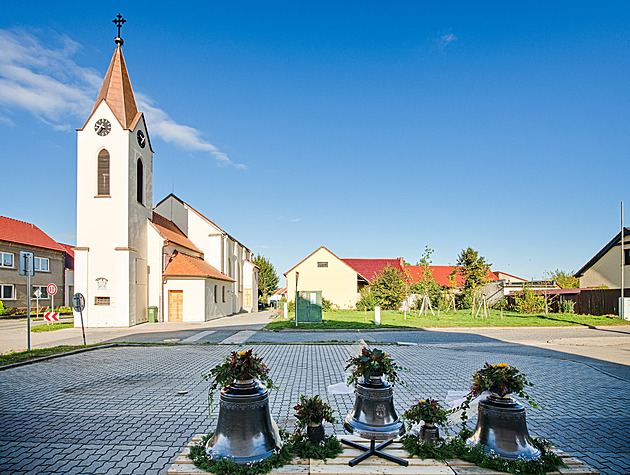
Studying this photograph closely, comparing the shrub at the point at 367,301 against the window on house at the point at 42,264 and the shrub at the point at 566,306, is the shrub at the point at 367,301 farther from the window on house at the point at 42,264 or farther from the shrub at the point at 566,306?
the window on house at the point at 42,264

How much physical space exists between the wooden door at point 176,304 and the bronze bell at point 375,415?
28.5 meters

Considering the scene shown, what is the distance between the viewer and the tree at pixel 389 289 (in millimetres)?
42522

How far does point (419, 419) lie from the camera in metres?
4.33

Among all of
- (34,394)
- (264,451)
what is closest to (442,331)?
(34,394)

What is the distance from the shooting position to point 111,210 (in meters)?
26.5

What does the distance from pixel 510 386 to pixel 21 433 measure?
20.2ft

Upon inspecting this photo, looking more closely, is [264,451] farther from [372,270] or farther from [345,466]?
[372,270]

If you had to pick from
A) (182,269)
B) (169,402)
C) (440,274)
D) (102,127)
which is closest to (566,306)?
(440,274)

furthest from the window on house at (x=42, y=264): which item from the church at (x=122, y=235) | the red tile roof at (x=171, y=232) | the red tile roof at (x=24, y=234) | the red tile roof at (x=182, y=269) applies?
the red tile roof at (x=182, y=269)

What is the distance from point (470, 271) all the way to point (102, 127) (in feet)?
112

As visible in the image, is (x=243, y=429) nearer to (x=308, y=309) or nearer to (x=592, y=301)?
(x=308, y=309)

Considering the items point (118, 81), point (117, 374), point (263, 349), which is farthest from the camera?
point (118, 81)

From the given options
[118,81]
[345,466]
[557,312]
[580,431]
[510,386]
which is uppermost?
[118,81]

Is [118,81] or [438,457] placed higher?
[118,81]
